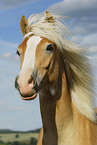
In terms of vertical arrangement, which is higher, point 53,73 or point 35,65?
point 35,65

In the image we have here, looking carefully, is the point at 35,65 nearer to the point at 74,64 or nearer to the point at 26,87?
the point at 26,87

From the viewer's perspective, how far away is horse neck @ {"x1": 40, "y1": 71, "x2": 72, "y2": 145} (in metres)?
4.42

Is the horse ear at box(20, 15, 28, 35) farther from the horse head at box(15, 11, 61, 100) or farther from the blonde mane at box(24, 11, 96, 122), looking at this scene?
the horse head at box(15, 11, 61, 100)

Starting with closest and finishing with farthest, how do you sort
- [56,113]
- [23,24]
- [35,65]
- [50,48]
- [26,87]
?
[26,87] < [35,65] < [50,48] < [56,113] < [23,24]

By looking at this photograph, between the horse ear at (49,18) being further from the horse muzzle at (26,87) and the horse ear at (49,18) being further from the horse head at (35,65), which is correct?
the horse muzzle at (26,87)

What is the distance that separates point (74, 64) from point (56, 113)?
106 centimetres

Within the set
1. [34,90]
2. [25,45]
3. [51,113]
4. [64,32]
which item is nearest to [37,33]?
[25,45]

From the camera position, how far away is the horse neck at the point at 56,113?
14.5ft

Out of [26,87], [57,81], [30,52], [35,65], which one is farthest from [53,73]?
[26,87]

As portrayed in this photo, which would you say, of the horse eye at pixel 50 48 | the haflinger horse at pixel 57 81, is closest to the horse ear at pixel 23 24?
the haflinger horse at pixel 57 81

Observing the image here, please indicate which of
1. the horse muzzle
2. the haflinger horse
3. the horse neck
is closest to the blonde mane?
the haflinger horse

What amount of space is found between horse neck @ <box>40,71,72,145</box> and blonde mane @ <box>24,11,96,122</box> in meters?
→ 0.27

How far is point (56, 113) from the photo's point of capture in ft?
14.6

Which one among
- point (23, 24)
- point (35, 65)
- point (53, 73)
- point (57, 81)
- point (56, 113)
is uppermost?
point (23, 24)
